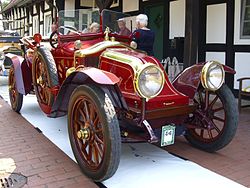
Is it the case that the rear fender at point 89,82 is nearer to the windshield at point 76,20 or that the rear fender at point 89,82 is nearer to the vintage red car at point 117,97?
the vintage red car at point 117,97

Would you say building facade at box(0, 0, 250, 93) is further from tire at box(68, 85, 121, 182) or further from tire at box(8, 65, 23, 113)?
tire at box(68, 85, 121, 182)

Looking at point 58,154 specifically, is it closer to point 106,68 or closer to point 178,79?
point 106,68

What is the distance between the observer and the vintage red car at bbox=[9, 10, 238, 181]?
9.43 feet

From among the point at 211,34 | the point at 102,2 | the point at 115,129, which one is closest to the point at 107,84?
the point at 115,129

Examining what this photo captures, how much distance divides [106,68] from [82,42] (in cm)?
83

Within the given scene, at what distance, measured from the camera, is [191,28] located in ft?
19.9

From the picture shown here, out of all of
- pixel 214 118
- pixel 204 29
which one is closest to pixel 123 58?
pixel 214 118

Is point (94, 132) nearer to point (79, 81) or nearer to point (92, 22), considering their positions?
point (79, 81)

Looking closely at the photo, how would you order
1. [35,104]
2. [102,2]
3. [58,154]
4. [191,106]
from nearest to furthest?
[191,106], [58,154], [35,104], [102,2]

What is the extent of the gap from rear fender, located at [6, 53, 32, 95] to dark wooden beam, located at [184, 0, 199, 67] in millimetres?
2835

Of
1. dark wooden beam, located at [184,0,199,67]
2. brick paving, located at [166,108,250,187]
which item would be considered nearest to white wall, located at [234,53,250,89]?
dark wooden beam, located at [184,0,199,67]

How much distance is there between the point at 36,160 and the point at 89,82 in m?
1.07

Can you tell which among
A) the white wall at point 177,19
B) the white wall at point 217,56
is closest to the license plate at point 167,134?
the white wall at point 217,56

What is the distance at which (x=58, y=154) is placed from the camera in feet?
12.0
